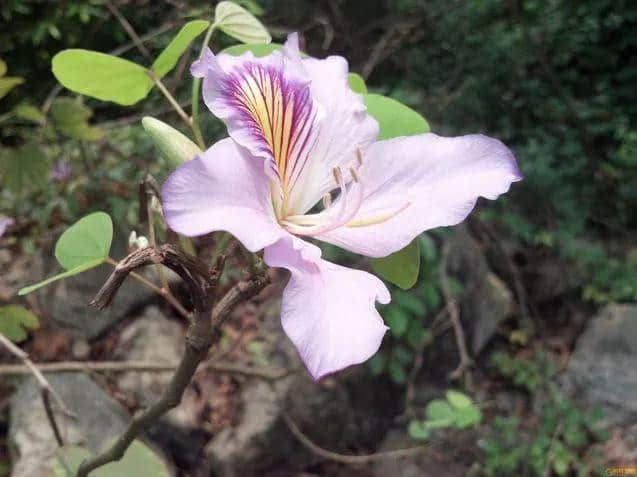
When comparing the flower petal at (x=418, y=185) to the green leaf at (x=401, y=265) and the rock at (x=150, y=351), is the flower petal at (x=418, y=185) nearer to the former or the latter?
the green leaf at (x=401, y=265)

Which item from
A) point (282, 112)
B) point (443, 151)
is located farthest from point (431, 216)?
point (282, 112)

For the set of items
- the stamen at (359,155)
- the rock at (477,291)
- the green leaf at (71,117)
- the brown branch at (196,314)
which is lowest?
the rock at (477,291)

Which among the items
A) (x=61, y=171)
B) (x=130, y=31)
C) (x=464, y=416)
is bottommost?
(x=464, y=416)

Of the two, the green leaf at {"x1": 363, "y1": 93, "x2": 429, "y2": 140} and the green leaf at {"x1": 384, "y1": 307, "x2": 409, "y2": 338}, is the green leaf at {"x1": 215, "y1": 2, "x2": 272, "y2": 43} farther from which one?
the green leaf at {"x1": 384, "y1": 307, "x2": 409, "y2": 338}

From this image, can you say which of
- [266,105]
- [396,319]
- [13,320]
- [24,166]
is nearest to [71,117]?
[24,166]

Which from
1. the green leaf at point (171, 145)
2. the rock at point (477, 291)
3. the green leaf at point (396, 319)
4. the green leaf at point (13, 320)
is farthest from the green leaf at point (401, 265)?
the rock at point (477, 291)

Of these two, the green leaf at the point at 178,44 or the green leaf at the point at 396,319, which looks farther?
the green leaf at the point at 396,319

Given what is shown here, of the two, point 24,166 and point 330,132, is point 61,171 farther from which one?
point 330,132
